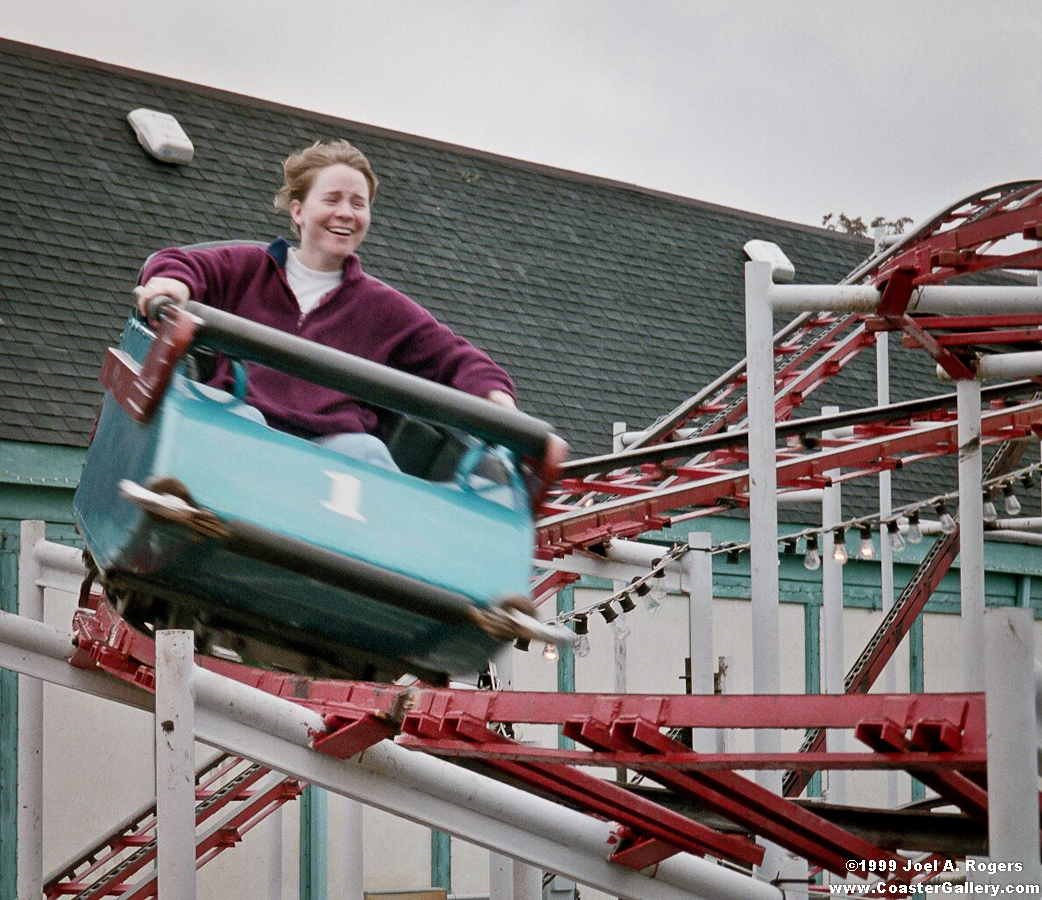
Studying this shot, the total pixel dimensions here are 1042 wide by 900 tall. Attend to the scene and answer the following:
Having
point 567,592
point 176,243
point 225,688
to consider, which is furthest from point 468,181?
point 225,688

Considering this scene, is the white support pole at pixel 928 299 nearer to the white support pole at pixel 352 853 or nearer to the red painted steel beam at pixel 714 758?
the red painted steel beam at pixel 714 758

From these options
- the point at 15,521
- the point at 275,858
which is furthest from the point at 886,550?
the point at 15,521

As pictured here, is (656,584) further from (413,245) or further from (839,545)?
(413,245)

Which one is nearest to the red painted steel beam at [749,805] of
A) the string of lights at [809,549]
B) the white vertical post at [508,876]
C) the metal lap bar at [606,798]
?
the metal lap bar at [606,798]

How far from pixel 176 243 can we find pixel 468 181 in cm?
376

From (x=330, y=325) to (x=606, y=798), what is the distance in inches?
70.8

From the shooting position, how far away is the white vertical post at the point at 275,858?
9062 mm

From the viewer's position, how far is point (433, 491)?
3912 mm

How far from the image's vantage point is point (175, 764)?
4.93 metres

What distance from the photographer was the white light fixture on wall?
13.4 m

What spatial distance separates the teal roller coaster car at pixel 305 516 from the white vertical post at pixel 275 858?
17.0ft

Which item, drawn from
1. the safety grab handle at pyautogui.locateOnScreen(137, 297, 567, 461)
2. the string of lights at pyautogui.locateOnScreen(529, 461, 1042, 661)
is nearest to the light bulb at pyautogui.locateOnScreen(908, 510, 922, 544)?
the string of lights at pyautogui.locateOnScreen(529, 461, 1042, 661)

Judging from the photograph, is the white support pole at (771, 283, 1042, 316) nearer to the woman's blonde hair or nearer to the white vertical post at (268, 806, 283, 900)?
the woman's blonde hair

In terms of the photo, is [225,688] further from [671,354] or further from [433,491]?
[671,354]
